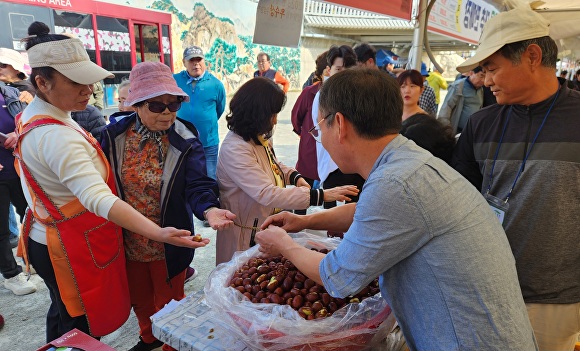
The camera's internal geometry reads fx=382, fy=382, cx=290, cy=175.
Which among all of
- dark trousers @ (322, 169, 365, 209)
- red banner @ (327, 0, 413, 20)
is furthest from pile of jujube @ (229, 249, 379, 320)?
red banner @ (327, 0, 413, 20)

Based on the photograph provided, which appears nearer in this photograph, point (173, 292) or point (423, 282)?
point (423, 282)

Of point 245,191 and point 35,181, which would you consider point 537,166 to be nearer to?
point 245,191

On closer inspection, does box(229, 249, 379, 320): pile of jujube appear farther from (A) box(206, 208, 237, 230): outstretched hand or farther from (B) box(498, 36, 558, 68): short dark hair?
(B) box(498, 36, 558, 68): short dark hair

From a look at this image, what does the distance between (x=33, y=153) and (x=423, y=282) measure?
1545 millimetres

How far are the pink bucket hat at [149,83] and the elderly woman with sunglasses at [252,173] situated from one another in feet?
1.23

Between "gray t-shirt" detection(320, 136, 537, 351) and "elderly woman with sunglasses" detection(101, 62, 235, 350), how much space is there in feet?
3.17

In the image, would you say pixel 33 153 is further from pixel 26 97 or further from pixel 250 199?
pixel 26 97

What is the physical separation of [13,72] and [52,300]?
262cm

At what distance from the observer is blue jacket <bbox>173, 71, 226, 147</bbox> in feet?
14.2

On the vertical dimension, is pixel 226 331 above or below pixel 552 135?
below

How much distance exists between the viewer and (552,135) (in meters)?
1.41

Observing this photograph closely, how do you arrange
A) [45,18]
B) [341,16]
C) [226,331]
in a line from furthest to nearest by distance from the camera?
[341,16]
[45,18]
[226,331]

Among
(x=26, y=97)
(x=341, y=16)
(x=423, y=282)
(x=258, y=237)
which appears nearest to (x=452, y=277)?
(x=423, y=282)

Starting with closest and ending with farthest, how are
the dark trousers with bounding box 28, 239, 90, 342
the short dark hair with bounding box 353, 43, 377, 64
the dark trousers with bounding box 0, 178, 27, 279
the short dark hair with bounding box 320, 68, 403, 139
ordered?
1. the short dark hair with bounding box 320, 68, 403, 139
2. the dark trousers with bounding box 28, 239, 90, 342
3. the dark trousers with bounding box 0, 178, 27, 279
4. the short dark hair with bounding box 353, 43, 377, 64
